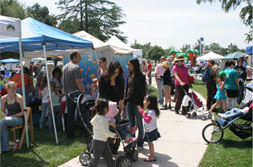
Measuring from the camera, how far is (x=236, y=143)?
17.8ft

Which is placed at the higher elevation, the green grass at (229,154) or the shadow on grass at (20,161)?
the green grass at (229,154)

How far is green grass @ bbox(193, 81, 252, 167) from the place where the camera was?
4352 mm

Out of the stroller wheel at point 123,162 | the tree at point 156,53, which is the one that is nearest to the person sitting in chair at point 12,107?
the stroller wheel at point 123,162

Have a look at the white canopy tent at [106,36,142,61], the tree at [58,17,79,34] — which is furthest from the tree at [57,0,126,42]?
the white canopy tent at [106,36,142,61]

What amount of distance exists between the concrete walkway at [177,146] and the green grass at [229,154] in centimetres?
17

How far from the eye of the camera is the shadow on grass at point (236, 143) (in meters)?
5.24

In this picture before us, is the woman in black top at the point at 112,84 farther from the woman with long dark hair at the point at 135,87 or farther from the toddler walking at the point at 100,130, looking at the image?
the toddler walking at the point at 100,130

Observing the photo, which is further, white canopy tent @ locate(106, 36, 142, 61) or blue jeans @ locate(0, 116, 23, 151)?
white canopy tent @ locate(106, 36, 142, 61)

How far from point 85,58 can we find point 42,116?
16.8 ft

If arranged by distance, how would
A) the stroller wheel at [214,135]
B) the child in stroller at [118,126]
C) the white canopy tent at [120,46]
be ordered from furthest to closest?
the white canopy tent at [120,46] < the stroller wheel at [214,135] < the child in stroller at [118,126]

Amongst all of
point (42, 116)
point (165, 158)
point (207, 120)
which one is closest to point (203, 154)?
point (165, 158)

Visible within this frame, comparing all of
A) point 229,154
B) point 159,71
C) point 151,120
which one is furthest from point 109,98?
point 159,71

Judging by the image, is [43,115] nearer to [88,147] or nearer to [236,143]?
[88,147]

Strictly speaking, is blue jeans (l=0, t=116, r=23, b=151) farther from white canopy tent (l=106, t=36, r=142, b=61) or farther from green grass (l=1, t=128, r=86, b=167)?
white canopy tent (l=106, t=36, r=142, b=61)
